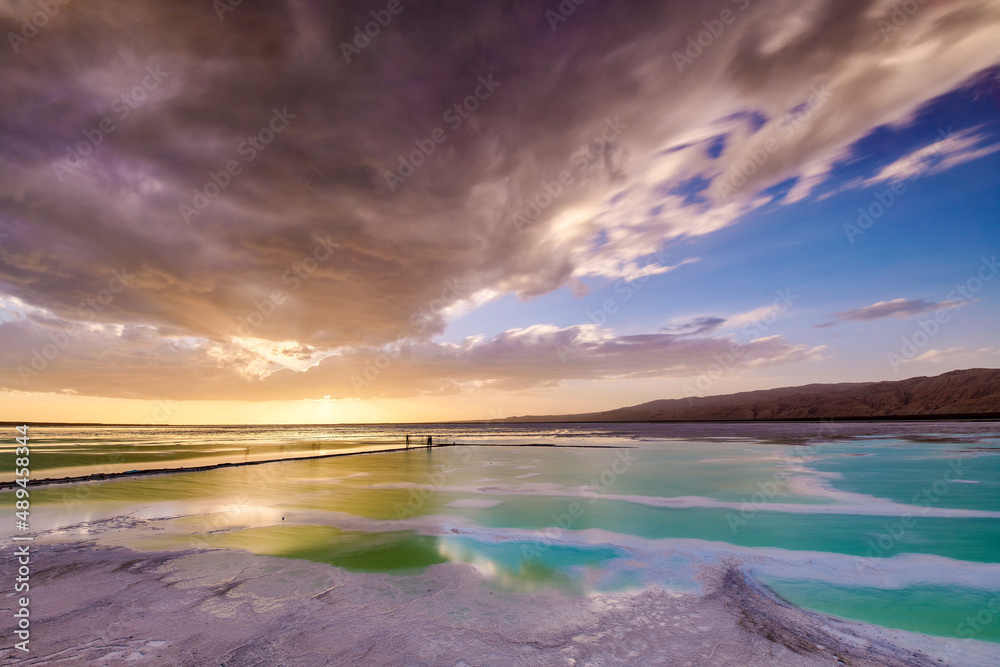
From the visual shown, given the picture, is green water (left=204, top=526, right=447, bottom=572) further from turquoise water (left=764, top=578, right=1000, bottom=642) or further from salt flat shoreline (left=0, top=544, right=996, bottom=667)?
turquoise water (left=764, top=578, right=1000, bottom=642)

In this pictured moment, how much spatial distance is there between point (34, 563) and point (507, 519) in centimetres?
993

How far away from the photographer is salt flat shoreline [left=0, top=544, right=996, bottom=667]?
5031 millimetres

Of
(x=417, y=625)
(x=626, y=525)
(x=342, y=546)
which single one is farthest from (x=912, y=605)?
(x=342, y=546)

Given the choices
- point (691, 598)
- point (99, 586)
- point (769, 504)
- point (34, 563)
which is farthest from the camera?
point (769, 504)

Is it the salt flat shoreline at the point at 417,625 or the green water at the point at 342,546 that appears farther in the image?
the green water at the point at 342,546

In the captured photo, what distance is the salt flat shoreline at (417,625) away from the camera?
5.03 m

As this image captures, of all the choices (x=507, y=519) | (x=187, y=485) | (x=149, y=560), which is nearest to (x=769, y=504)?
(x=507, y=519)

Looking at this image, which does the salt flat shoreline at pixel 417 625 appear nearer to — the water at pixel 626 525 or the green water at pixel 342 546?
the water at pixel 626 525

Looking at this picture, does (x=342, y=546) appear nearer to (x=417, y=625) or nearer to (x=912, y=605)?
(x=417, y=625)

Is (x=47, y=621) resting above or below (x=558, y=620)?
above

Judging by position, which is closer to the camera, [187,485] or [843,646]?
[843,646]

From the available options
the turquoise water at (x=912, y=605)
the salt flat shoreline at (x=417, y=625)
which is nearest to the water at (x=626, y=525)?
the turquoise water at (x=912, y=605)

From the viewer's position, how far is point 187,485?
19188 millimetres

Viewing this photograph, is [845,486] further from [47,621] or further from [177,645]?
[47,621]
